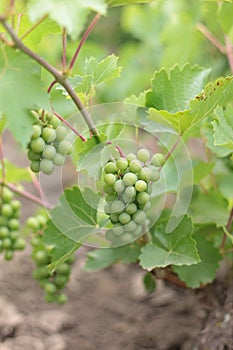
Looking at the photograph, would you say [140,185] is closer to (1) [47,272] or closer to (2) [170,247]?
(2) [170,247]

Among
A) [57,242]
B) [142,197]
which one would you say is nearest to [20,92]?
[142,197]

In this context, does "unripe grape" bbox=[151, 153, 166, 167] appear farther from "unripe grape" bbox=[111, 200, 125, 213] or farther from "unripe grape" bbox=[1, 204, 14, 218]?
"unripe grape" bbox=[1, 204, 14, 218]

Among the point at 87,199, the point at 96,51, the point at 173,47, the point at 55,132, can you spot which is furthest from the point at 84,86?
the point at 96,51

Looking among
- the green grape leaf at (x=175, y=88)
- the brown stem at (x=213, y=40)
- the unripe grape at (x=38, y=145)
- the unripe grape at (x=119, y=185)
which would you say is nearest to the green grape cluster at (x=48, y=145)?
the unripe grape at (x=38, y=145)

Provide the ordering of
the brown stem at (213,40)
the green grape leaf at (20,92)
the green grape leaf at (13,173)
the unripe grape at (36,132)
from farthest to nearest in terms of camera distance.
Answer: the brown stem at (213,40) → the green grape leaf at (13,173) → the unripe grape at (36,132) → the green grape leaf at (20,92)

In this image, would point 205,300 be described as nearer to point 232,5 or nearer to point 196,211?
point 196,211

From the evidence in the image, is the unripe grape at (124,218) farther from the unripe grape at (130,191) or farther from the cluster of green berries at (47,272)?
the cluster of green berries at (47,272)

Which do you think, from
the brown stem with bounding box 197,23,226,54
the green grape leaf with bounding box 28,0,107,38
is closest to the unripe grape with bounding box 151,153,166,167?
the green grape leaf with bounding box 28,0,107,38
